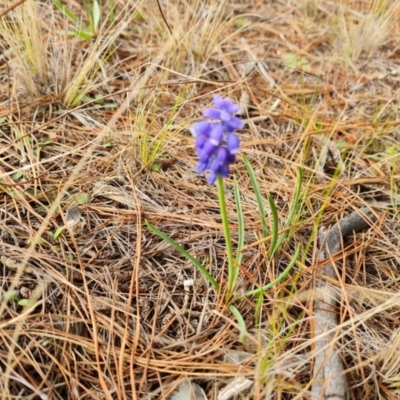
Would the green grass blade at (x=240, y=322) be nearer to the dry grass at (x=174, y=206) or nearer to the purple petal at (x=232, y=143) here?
the dry grass at (x=174, y=206)

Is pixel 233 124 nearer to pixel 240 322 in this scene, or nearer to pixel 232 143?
pixel 232 143

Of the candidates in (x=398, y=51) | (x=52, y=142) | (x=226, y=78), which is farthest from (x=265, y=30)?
(x=52, y=142)

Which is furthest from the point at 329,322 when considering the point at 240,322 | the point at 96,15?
the point at 96,15

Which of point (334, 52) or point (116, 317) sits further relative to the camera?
point (334, 52)

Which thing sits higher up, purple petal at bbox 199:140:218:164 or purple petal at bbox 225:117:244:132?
purple petal at bbox 225:117:244:132

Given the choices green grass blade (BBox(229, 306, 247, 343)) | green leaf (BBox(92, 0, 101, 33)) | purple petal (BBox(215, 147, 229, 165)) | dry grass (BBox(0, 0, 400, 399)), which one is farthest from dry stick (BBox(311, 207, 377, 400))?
green leaf (BBox(92, 0, 101, 33))

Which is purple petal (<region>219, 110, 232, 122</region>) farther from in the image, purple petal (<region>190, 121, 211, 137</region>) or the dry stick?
the dry stick

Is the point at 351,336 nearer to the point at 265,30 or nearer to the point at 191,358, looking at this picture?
the point at 191,358
